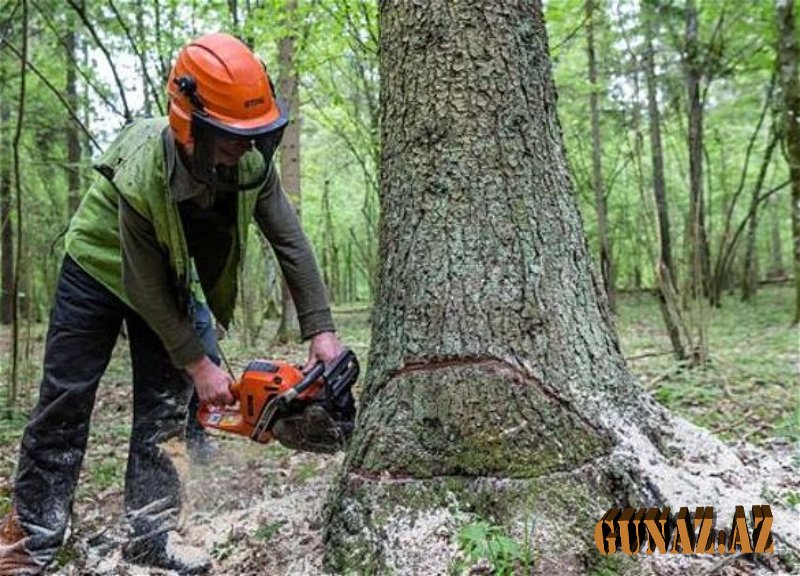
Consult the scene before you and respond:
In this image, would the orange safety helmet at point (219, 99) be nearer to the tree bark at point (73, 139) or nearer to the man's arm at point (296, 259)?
the man's arm at point (296, 259)

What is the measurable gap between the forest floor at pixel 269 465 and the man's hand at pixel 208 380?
511mm

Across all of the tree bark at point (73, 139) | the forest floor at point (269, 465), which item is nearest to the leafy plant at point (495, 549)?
the forest floor at point (269, 465)

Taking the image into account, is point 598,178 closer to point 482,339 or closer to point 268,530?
point 482,339

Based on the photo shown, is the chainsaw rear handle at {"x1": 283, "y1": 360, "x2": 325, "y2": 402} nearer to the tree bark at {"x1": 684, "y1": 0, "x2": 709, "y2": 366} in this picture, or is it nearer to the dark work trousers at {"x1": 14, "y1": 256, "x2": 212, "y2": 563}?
the dark work trousers at {"x1": 14, "y1": 256, "x2": 212, "y2": 563}

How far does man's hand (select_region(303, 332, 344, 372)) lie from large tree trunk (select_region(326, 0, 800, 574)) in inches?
10.4

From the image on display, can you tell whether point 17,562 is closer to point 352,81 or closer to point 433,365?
point 433,365

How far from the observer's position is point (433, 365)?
225 centimetres

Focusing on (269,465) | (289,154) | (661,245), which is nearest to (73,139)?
(289,154)

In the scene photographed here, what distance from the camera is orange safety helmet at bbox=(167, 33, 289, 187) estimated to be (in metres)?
2.11

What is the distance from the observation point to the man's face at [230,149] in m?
2.19

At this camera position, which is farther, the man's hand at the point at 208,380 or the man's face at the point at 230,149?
the man's hand at the point at 208,380

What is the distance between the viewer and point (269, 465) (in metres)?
3.61

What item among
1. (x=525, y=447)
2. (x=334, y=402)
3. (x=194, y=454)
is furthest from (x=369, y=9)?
(x=525, y=447)

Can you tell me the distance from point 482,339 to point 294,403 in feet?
2.32
